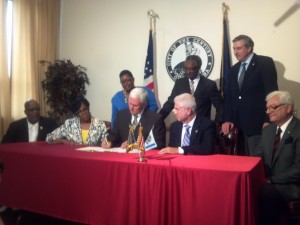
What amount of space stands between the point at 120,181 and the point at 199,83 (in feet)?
6.09

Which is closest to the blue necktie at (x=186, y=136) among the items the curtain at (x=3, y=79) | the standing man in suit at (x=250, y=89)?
the standing man in suit at (x=250, y=89)

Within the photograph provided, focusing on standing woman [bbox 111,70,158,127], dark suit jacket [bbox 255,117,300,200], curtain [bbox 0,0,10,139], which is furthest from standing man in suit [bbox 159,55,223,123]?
curtain [bbox 0,0,10,139]

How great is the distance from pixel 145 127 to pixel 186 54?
2.03 m

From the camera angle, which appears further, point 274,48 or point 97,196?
point 274,48

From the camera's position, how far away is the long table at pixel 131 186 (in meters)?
2.10

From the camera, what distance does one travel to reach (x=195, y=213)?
85.7 inches

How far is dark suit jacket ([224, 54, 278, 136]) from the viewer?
11.4ft

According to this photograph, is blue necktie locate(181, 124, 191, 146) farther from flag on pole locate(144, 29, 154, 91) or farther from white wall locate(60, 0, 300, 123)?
flag on pole locate(144, 29, 154, 91)

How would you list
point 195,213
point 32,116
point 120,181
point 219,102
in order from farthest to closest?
point 32,116
point 219,102
point 120,181
point 195,213

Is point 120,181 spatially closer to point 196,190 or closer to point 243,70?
point 196,190

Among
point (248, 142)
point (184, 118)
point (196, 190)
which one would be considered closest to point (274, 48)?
point (248, 142)

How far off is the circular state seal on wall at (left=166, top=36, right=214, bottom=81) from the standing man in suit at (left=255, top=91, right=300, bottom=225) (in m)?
2.05

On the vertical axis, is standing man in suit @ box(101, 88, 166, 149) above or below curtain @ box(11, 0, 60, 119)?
below

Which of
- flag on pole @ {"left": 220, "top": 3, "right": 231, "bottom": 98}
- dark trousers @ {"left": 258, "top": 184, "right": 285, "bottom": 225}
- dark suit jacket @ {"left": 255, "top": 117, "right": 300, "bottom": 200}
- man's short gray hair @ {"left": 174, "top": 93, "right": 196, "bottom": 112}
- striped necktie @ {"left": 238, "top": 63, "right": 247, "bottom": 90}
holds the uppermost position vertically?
flag on pole @ {"left": 220, "top": 3, "right": 231, "bottom": 98}
